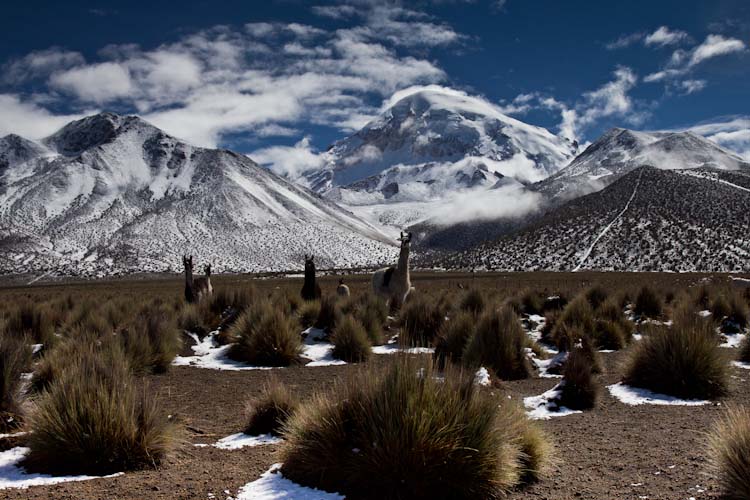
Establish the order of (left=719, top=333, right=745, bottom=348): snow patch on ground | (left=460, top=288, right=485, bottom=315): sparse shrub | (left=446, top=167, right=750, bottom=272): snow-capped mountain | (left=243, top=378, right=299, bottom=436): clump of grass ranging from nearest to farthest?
(left=243, top=378, right=299, bottom=436): clump of grass
(left=719, top=333, right=745, bottom=348): snow patch on ground
(left=460, top=288, right=485, bottom=315): sparse shrub
(left=446, top=167, right=750, bottom=272): snow-capped mountain

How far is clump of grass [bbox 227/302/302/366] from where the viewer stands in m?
11.8

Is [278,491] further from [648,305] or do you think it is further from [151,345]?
[648,305]

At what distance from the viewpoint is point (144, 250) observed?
421ft

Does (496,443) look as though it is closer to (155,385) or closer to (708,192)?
(155,385)

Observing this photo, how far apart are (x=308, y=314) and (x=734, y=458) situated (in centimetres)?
1234

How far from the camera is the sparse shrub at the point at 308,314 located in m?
15.5

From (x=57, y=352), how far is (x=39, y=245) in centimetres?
13221

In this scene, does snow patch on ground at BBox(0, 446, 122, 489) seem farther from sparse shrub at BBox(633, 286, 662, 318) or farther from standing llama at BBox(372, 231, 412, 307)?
sparse shrub at BBox(633, 286, 662, 318)

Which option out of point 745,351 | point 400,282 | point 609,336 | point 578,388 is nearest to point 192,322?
point 400,282

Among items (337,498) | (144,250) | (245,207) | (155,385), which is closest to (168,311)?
(155,385)

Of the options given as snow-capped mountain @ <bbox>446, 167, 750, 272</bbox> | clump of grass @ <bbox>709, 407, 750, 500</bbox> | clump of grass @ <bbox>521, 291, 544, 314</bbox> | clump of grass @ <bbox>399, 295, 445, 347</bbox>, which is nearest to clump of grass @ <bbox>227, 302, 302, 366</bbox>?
clump of grass @ <bbox>399, 295, 445, 347</bbox>

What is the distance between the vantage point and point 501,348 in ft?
34.0

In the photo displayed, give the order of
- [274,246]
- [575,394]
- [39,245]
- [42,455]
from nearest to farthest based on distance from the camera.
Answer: [42,455] → [575,394] → [39,245] → [274,246]

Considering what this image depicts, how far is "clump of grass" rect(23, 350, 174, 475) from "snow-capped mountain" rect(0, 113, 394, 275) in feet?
380
